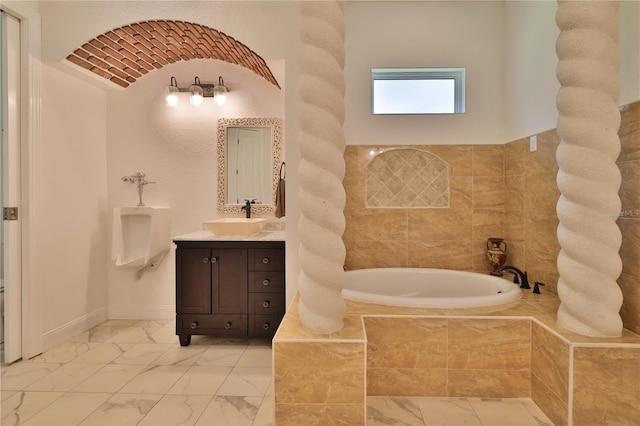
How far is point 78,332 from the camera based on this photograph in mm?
3021

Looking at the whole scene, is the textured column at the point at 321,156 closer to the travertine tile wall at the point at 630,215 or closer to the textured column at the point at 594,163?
the textured column at the point at 594,163

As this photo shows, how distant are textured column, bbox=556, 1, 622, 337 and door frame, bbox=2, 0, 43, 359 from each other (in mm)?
3433

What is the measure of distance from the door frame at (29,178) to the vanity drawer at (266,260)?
1577mm

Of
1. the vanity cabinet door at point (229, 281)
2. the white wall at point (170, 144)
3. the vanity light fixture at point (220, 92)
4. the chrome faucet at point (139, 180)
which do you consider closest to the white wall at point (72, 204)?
the white wall at point (170, 144)

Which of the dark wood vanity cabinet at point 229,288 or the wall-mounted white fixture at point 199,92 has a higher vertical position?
the wall-mounted white fixture at point 199,92

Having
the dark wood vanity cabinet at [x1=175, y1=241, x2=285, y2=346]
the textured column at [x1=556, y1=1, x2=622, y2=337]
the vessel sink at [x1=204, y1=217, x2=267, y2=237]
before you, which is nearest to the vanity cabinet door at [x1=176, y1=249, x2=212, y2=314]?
the dark wood vanity cabinet at [x1=175, y1=241, x2=285, y2=346]

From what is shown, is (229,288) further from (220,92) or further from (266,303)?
(220,92)

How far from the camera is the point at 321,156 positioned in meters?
1.63

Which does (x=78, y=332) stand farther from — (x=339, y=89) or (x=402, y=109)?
(x=402, y=109)

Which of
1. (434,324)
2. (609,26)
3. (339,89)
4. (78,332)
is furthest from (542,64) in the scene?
(78,332)

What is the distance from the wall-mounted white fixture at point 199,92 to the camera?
3.29m

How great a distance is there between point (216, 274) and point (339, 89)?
71.7 inches

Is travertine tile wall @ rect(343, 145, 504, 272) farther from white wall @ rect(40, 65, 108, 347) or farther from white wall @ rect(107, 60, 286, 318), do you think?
white wall @ rect(40, 65, 108, 347)

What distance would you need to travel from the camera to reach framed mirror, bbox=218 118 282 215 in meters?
3.39
